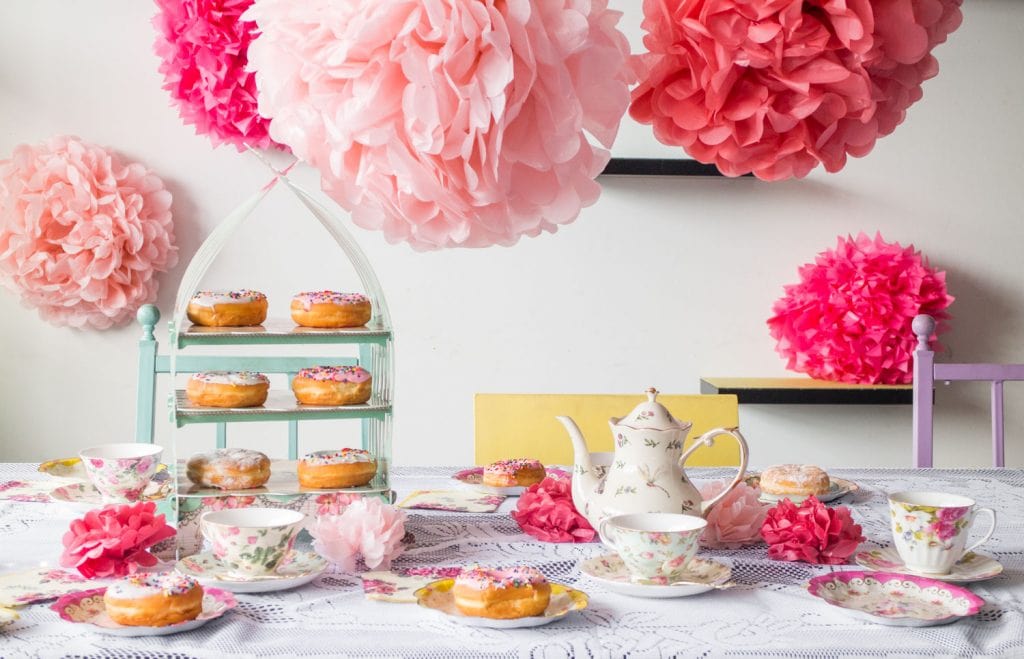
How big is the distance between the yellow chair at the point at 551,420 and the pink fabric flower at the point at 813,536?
76cm

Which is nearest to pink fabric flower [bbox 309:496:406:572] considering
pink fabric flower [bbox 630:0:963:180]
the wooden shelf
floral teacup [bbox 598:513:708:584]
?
floral teacup [bbox 598:513:708:584]

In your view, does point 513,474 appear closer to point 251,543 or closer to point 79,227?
point 251,543

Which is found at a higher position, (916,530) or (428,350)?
(428,350)

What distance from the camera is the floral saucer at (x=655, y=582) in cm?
107

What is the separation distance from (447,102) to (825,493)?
108 centimetres

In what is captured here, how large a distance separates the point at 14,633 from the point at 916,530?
0.88 m

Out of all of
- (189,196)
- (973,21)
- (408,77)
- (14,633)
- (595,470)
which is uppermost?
(973,21)

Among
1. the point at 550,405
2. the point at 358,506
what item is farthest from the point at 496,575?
the point at 550,405

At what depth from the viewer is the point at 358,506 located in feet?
3.91

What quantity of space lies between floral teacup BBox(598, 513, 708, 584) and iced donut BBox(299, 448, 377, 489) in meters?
0.32

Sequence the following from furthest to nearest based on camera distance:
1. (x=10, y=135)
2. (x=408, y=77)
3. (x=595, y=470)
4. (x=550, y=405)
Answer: (x=10, y=135), (x=550, y=405), (x=595, y=470), (x=408, y=77)

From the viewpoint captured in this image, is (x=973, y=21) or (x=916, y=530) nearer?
(x=916, y=530)

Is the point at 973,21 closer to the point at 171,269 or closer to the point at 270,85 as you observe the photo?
the point at 171,269

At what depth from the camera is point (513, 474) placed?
160 cm
